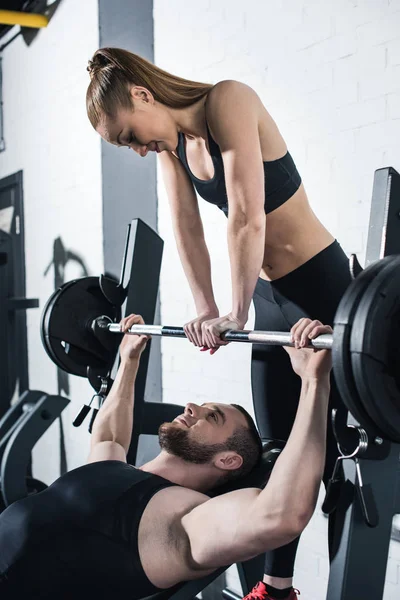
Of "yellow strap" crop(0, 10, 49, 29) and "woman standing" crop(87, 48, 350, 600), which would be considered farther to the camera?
"yellow strap" crop(0, 10, 49, 29)

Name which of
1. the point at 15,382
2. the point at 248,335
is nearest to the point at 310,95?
the point at 248,335

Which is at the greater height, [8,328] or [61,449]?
[8,328]

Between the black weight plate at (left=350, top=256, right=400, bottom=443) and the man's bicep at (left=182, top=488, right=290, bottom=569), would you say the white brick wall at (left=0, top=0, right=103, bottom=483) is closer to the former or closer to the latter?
the man's bicep at (left=182, top=488, right=290, bottom=569)

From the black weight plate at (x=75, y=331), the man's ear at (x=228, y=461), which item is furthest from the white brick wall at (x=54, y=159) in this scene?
the man's ear at (x=228, y=461)

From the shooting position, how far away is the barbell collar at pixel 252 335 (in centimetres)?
125

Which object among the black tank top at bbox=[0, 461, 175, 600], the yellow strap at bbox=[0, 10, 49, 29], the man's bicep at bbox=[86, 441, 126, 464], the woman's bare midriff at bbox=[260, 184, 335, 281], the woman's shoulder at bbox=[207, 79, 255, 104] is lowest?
the black tank top at bbox=[0, 461, 175, 600]

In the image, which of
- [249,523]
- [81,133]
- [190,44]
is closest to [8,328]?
[81,133]

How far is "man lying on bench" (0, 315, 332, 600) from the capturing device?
1.28 m

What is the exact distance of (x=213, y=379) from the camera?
263 cm

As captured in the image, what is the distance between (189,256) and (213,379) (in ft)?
2.74

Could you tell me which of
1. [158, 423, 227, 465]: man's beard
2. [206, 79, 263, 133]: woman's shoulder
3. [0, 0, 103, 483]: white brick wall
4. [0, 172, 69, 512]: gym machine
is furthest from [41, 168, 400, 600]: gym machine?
[0, 0, 103, 483]: white brick wall

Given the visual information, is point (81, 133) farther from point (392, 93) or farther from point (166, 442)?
point (166, 442)

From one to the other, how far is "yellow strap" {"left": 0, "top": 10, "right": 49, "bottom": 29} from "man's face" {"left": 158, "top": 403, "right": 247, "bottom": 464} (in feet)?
9.12

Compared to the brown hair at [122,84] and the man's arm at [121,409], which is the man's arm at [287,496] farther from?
the brown hair at [122,84]
